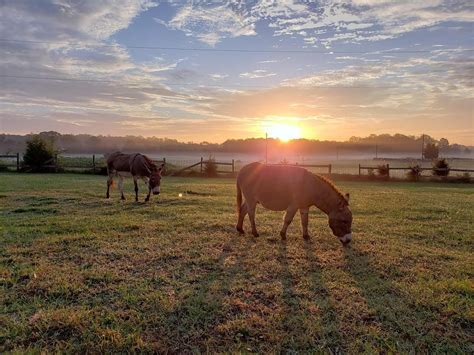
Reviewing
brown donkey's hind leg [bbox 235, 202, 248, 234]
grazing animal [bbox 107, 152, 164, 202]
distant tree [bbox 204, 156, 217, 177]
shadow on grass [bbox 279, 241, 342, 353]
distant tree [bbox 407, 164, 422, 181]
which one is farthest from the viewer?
distant tree [bbox 204, 156, 217, 177]

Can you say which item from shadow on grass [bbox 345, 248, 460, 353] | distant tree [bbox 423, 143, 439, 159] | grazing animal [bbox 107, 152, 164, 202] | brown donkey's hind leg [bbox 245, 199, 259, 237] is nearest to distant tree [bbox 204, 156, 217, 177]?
grazing animal [bbox 107, 152, 164, 202]

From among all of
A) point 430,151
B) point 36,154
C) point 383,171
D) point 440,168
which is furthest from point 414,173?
point 430,151

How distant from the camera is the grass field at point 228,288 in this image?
12.8 ft

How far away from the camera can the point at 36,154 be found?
3306 centimetres

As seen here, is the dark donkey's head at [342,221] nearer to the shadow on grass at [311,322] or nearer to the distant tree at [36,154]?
the shadow on grass at [311,322]

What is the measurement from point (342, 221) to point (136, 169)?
956 centimetres

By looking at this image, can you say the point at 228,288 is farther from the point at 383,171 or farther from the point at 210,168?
the point at 383,171

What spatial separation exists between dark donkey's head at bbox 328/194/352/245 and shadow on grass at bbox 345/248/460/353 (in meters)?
1.47

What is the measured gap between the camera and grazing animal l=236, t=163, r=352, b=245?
24.3 ft

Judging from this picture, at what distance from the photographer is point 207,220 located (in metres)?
10.1

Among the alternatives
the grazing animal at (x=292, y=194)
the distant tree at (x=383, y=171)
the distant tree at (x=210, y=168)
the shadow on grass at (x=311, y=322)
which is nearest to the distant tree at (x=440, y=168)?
the distant tree at (x=383, y=171)

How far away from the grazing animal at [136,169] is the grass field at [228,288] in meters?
4.32

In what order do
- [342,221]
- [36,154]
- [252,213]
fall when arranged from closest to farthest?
[342,221] → [252,213] → [36,154]

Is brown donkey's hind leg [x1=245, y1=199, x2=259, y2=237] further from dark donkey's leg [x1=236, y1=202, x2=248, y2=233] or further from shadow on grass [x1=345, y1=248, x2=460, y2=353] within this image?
shadow on grass [x1=345, y1=248, x2=460, y2=353]
